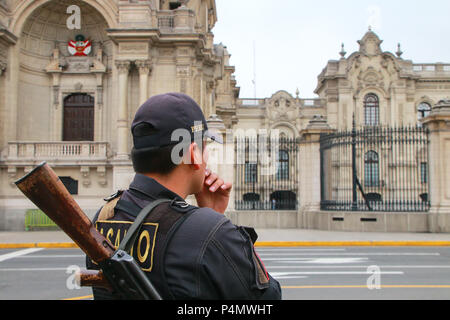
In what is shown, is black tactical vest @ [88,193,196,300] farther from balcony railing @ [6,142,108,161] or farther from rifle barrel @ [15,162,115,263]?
balcony railing @ [6,142,108,161]

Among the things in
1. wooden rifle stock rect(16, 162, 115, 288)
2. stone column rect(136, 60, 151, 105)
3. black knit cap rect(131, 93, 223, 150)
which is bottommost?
wooden rifle stock rect(16, 162, 115, 288)

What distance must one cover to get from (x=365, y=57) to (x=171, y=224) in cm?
4986

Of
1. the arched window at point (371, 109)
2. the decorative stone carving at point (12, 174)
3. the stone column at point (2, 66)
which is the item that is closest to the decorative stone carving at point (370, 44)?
the arched window at point (371, 109)

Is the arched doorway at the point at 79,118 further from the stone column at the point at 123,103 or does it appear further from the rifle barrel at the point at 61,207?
the rifle barrel at the point at 61,207

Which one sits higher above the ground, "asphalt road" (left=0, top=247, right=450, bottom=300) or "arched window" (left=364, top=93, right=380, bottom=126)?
"arched window" (left=364, top=93, right=380, bottom=126)

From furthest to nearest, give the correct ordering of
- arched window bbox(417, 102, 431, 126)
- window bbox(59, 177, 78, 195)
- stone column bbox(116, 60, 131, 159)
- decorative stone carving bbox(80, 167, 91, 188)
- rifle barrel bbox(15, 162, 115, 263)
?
arched window bbox(417, 102, 431, 126) → stone column bbox(116, 60, 131, 159) → window bbox(59, 177, 78, 195) → decorative stone carving bbox(80, 167, 91, 188) → rifle barrel bbox(15, 162, 115, 263)

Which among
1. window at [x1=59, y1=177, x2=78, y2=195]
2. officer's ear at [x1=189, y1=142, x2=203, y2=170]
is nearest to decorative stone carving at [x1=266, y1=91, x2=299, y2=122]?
window at [x1=59, y1=177, x2=78, y2=195]

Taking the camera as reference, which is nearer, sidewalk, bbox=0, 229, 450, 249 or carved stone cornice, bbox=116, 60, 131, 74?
sidewalk, bbox=0, 229, 450, 249

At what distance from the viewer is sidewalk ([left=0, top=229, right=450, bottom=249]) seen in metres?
14.2

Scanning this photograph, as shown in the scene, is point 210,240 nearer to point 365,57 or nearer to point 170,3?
point 170,3

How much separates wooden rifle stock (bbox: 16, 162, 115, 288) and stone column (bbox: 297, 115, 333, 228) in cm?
1773

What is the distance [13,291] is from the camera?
23.8 feet

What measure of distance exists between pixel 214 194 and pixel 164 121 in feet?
1.73

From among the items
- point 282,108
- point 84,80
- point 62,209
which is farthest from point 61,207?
point 282,108
